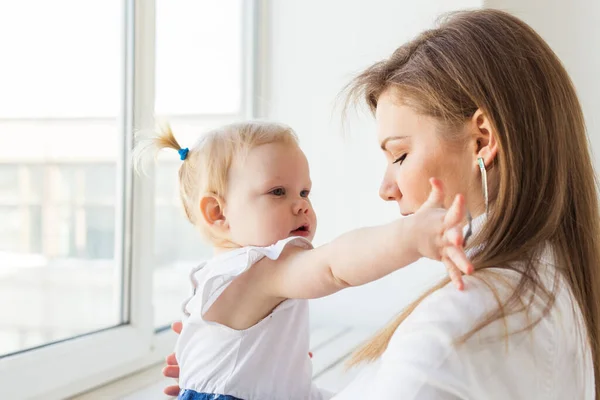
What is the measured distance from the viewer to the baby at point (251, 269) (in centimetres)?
106

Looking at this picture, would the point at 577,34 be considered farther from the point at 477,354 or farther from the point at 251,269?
the point at 477,354

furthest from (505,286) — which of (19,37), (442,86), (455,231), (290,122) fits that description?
(290,122)

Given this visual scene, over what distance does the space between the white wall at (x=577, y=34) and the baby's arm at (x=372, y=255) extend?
1.47m

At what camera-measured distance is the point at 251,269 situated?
109 centimetres

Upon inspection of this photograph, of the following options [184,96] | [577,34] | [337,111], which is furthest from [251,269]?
[577,34]

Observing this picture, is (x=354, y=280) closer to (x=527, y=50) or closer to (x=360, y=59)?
(x=527, y=50)

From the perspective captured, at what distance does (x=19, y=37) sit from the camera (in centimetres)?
142

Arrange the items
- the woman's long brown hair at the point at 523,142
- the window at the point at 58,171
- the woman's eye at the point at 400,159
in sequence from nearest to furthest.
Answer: the woman's long brown hair at the point at 523,142 → the woman's eye at the point at 400,159 → the window at the point at 58,171

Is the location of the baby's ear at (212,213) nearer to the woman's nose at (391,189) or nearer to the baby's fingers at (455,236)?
the woman's nose at (391,189)

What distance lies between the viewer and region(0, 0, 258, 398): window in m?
1.41

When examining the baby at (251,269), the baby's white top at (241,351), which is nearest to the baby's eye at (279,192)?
the baby at (251,269)

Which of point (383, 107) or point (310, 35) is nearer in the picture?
point (383, 107)

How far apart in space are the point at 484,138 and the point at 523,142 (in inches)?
2.0

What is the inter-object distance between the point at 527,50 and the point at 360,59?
129 cm
